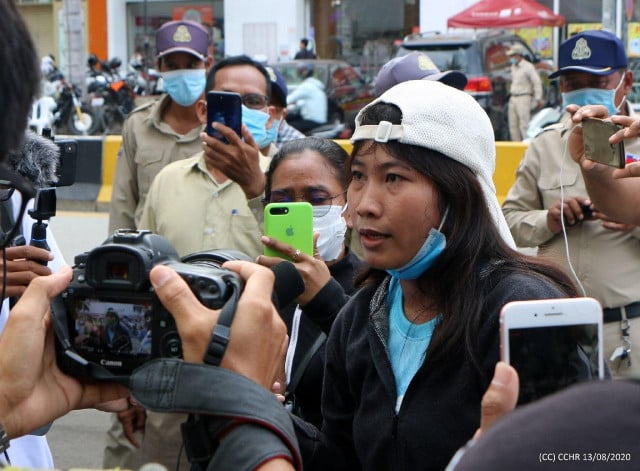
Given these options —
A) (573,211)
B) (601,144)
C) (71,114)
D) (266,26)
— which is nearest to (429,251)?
(601,144)

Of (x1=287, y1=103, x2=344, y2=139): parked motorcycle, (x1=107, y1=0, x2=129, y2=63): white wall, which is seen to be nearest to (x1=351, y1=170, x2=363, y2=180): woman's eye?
(x1=287, y1=103, x2=344, y2=139): parked motorcycle

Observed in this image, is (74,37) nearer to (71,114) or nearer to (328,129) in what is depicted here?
(71,114)

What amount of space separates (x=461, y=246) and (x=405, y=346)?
0.24 m

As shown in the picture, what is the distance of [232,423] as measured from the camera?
160 cm

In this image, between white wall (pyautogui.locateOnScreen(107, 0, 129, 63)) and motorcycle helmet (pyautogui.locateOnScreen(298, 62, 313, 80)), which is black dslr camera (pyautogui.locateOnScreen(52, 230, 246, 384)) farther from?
white wall (pyautogui.locateOnScreen(107, 0, 129, 63))

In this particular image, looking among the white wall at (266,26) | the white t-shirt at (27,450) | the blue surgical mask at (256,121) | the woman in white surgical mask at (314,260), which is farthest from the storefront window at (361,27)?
the white t-shirt at (27,450)

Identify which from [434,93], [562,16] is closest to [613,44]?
[434,93]

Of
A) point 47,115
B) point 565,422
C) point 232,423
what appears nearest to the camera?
point 565,422

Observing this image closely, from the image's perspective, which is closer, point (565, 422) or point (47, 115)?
point (565, 422)

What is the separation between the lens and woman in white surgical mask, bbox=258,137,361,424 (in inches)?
117

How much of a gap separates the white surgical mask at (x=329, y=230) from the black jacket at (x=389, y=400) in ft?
3.17

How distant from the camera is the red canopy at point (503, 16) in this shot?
73.1ft

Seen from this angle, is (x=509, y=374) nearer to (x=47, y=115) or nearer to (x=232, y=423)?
(x=232, y=423)

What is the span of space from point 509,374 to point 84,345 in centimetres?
74
